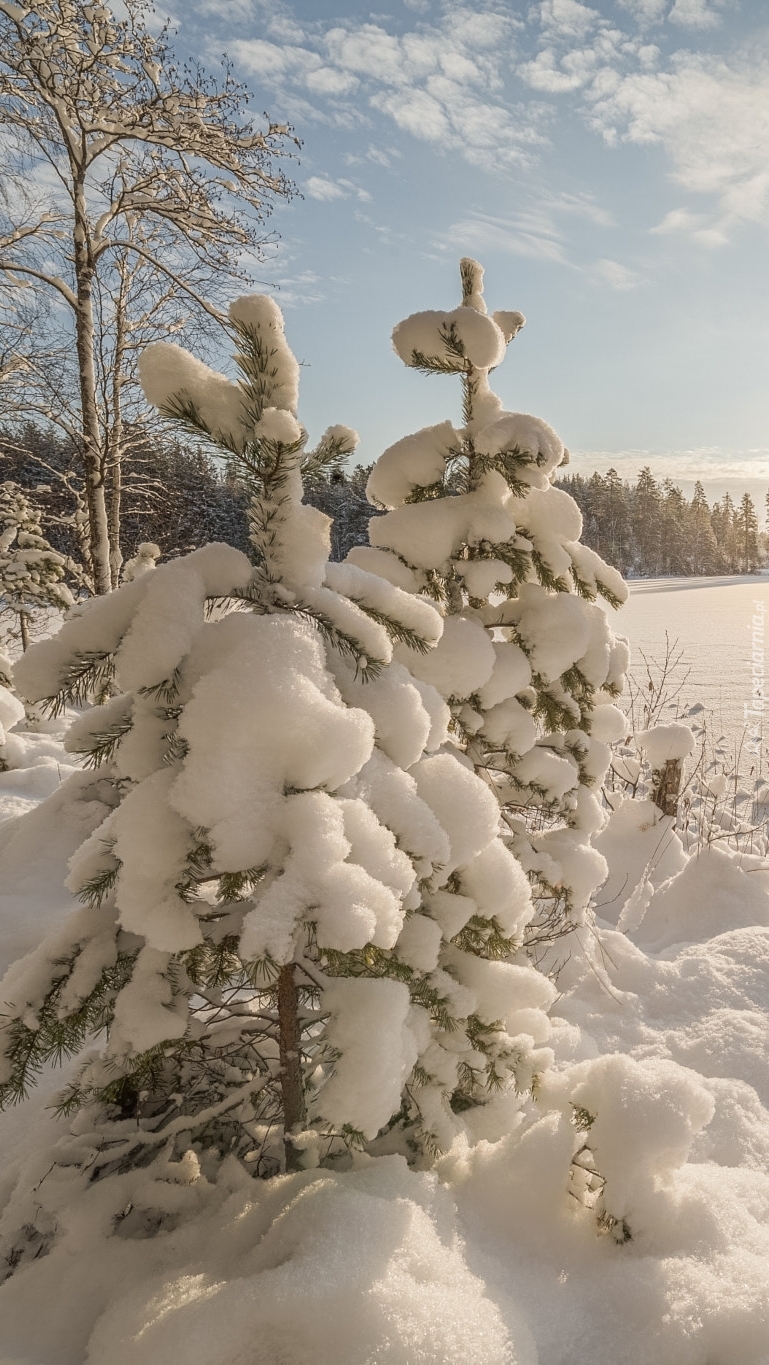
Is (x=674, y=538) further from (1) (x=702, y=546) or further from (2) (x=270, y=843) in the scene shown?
(2) (x=270, y=843)

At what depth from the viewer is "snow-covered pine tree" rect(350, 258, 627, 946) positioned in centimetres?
326

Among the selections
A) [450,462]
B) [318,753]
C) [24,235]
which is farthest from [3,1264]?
[24,235]

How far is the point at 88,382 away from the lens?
7.89 meters

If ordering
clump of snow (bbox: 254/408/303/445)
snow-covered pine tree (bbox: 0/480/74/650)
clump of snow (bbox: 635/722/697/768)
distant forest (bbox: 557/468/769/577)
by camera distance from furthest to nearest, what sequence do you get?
1. distant forest (bbox: 557/468/769/577)
2. snow-covered pine tree (bbox: 0/480/74/650)
3. clump of snow (bbox: 635/722/697/768)
4. clump of snow (bbox: 254/408/303/445)

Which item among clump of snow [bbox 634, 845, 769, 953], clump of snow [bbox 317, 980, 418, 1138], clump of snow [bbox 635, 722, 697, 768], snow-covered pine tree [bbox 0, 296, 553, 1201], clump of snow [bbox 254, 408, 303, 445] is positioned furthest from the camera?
clump of snow [bbox 635, 722, 697, 768]

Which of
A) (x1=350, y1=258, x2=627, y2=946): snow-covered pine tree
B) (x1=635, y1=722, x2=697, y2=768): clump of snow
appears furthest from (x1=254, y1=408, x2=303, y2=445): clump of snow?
(x1=635, y1=722, x2=697, y2=768): clump of snow

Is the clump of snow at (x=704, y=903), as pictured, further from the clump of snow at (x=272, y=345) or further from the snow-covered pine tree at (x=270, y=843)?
the clump of snow at (x=272, y=345)

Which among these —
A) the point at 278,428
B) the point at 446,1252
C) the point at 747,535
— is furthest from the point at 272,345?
the point at 747,535

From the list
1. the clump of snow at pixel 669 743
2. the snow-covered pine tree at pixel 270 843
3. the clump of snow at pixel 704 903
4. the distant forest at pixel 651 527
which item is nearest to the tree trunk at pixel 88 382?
the clump of snow at pixel 669 743

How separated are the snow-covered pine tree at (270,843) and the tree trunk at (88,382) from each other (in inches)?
276

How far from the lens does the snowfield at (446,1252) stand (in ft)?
5.06

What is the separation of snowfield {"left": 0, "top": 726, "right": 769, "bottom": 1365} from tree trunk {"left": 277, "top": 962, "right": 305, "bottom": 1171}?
0.11 meters

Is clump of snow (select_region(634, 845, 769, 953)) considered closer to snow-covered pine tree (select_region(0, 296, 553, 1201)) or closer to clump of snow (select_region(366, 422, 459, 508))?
snow-covered pine tree (select_region(0, 296, 553, 1201))

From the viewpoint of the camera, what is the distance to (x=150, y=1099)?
8.09ft
